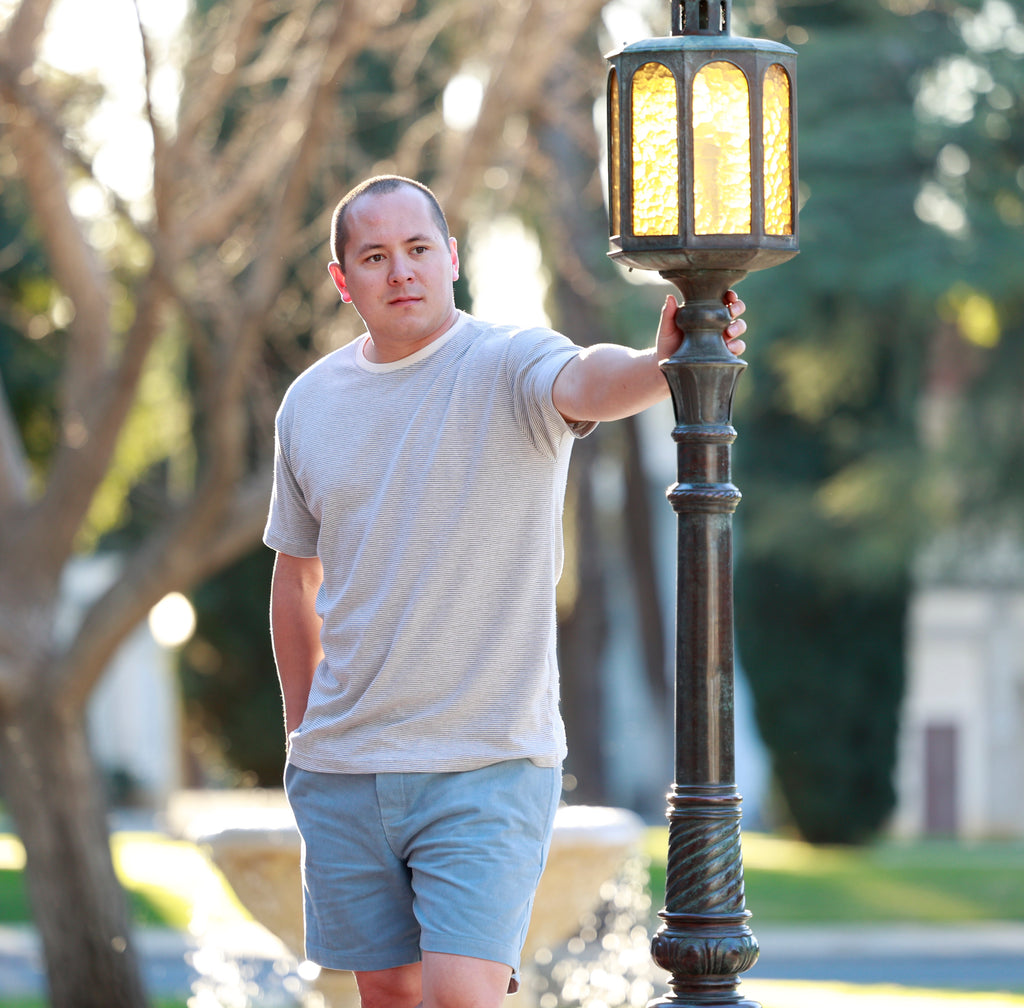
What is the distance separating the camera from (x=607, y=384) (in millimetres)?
2715

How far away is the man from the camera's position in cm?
285

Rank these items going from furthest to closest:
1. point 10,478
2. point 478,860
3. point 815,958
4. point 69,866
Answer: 1. point 815,958
2. point 10,478
3. point 69,866
4. point 478,860

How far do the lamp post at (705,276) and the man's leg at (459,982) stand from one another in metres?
0.51

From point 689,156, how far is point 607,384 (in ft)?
2.16

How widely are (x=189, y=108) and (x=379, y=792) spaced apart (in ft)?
16.6

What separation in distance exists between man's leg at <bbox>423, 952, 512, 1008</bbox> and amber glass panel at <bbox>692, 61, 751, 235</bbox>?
51.3 inches

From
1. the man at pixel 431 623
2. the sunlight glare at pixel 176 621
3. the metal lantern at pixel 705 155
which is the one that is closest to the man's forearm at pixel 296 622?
the man at pixel 431 623

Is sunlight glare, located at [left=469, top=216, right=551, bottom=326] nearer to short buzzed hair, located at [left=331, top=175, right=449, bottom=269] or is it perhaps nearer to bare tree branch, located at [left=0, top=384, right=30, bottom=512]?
bare tree branch, located at [left=0, top=384, right=30, bottom=512]

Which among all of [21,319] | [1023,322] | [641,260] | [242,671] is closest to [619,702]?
[242,671]

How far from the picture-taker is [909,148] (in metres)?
12.8

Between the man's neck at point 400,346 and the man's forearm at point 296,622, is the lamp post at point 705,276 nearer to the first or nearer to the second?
the man's neck at point 400,346

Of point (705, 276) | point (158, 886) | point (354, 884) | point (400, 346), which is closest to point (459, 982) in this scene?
point (354, 884)

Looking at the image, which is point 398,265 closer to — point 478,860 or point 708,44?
point 708,44

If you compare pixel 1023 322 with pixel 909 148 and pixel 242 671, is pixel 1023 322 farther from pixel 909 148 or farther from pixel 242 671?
pixel 242 671
